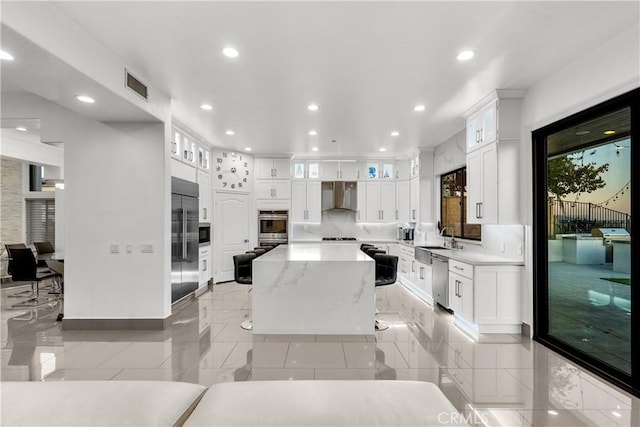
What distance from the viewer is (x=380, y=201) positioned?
7902mm

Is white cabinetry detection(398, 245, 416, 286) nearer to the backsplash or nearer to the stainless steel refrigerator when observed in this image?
the backsplash

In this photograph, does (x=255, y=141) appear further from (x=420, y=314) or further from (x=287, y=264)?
(x=420, y=314)

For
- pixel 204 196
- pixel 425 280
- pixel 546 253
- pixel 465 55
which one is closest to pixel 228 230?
pixel 204 196

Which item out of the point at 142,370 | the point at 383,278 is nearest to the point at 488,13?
the point at 383,278

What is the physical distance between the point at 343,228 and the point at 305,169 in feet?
5.70

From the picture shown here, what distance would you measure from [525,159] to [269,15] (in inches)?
128

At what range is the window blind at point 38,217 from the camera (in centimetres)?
787

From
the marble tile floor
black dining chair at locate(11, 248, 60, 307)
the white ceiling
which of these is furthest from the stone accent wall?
the white ceiling

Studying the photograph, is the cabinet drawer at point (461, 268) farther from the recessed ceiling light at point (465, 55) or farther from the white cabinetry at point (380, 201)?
the white cabinetry at point (380, 201)

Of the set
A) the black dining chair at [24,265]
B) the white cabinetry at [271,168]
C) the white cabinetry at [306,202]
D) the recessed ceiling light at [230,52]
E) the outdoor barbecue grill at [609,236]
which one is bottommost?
the black dining chair at [24,265]

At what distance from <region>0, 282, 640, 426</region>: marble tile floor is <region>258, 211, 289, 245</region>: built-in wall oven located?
3.26 m

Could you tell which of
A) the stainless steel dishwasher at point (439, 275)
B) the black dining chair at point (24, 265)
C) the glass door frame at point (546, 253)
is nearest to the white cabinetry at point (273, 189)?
the stainless steel dishwasher at point (439, 275)

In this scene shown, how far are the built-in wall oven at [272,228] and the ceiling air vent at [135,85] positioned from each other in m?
4.18

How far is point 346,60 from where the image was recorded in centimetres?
316
